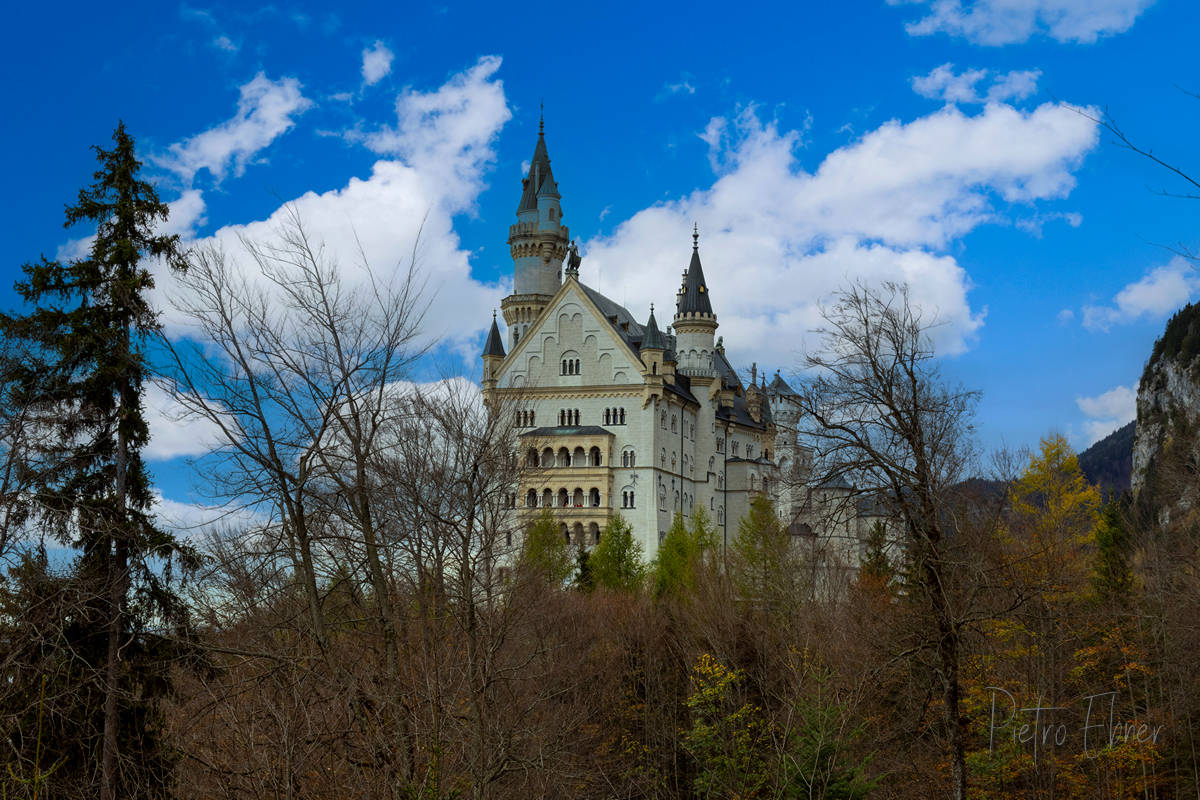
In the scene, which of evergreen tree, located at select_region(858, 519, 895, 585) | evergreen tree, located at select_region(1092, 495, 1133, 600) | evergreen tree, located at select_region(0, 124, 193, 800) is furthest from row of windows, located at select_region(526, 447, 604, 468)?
evergreen tree, located at select_region(0, 124, 193, 800)

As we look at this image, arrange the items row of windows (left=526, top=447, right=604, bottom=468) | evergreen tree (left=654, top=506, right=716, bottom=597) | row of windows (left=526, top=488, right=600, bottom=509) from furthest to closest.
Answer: row of windows (left=526, top=447, right=604, bottom=468) < row of windows (left=526, top=488, right=600, bottom=509) < evergreen tree (left=654, top=506, right=716, bottom=597)

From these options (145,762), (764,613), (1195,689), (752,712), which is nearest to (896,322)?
(145,762)

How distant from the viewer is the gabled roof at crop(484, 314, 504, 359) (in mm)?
86625

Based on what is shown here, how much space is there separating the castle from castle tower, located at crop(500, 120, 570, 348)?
85 millimetres

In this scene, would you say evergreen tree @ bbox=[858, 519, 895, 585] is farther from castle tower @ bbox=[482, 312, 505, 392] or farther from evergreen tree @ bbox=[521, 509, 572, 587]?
castle tower @ bbox=[482, 312, 505, 392]

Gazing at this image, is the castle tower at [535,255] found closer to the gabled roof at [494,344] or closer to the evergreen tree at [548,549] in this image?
the gabled roof at [494,344]

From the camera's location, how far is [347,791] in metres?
14.7

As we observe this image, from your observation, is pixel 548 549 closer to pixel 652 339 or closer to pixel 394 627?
pixel 652 339

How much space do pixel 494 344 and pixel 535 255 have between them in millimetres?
9822

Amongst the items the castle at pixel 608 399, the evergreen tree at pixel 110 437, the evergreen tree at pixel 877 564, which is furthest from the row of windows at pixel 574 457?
the evergreen tree at pixel 110 437

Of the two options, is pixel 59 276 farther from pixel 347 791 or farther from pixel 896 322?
pixel 896 322

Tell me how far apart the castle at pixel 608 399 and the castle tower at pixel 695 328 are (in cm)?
8

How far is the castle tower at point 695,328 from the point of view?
8919cm

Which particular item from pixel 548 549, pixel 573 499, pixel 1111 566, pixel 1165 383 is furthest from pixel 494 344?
pixel 1165 383
